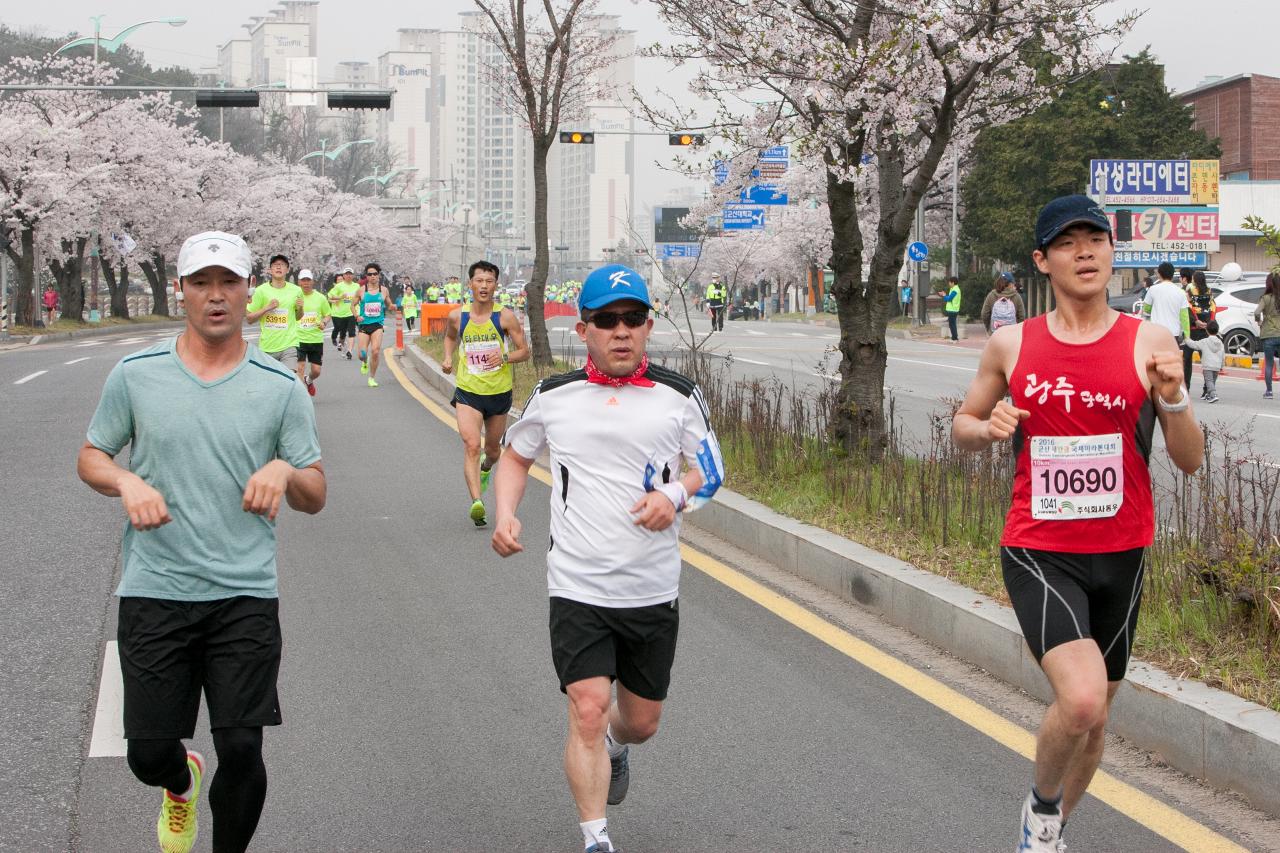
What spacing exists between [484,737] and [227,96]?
90.9 feet

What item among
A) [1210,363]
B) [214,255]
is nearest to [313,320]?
[1210,363]

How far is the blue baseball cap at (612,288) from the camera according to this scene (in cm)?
446

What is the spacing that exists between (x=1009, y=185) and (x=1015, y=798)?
2132 inches

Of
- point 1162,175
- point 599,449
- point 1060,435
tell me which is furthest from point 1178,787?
point 1162,175

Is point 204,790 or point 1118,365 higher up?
point 1118,365

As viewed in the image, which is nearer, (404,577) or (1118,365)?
(1118,365)

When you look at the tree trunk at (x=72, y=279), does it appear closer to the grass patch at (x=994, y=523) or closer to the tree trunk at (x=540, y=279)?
the tree trunk at (x=540, y=279)

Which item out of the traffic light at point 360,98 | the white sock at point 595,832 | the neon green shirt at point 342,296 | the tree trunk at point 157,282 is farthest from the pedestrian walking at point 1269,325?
the tree trunk at point 157,282

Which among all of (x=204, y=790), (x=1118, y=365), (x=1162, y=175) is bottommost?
(x=204, y=790)

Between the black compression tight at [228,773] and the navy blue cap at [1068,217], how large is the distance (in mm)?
2475

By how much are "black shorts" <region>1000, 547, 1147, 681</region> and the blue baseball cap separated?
50.3 inches

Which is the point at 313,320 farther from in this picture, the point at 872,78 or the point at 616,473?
the point at 616,473

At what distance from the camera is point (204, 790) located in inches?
213

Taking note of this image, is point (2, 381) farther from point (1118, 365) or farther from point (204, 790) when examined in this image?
point (1118, 365)
